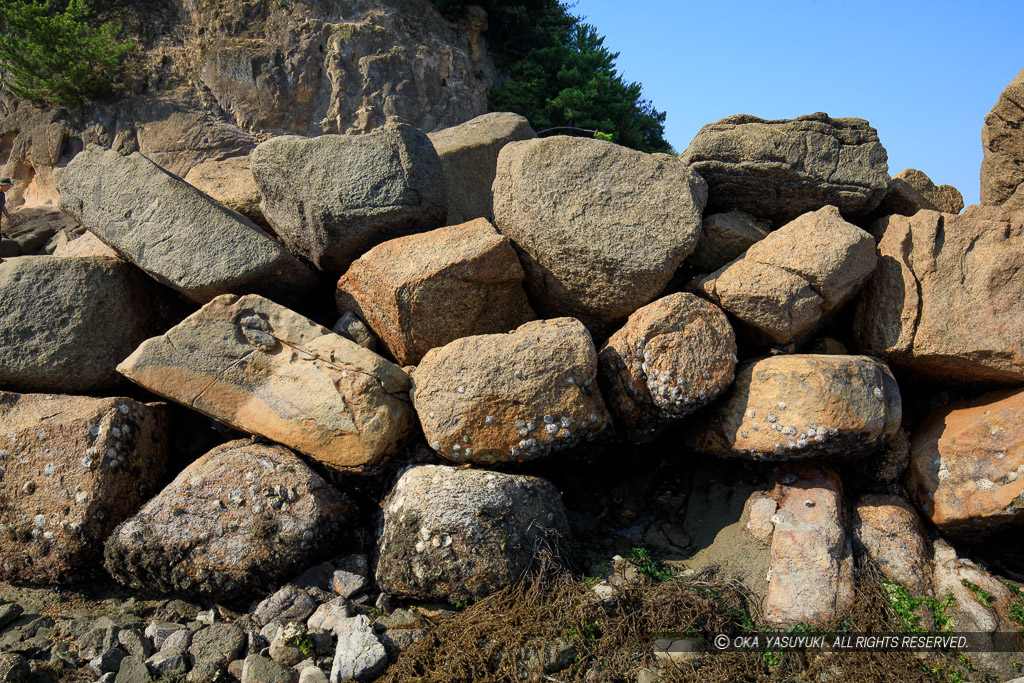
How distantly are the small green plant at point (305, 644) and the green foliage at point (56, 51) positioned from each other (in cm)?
758

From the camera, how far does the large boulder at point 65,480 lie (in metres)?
3.35

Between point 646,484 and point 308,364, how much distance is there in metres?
2.01

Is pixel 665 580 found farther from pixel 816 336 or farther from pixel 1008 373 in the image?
pixel 1008 373

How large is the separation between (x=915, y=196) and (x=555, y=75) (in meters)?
7.24

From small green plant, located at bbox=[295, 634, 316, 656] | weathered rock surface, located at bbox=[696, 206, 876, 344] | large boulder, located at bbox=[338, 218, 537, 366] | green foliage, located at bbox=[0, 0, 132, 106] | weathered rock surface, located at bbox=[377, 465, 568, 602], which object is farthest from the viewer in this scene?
green foliage, located at bbox=[0, 0, 132, 106]

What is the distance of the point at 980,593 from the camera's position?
315 centimetres

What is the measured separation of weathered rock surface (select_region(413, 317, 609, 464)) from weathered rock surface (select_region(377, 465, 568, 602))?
16 cm

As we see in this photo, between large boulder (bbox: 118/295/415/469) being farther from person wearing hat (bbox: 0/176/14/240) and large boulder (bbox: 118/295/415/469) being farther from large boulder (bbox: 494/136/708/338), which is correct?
person wearing hat (bbox: 0/176/14/240)

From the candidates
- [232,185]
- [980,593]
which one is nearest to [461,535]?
[980,593]

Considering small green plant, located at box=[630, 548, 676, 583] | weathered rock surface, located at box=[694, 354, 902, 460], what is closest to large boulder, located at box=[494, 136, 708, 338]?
weathered rock surface, located at box=[694, 354, 902, 460]

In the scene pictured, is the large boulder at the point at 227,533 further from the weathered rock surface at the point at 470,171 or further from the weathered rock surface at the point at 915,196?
the weathered rock surface at the point at 915,196

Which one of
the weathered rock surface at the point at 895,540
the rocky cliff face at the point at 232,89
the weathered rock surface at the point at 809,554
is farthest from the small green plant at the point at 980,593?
the rocky cliff face at the point at 232,89

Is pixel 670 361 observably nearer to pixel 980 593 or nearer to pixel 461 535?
pixel 461 535

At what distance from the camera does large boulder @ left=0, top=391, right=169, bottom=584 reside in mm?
3354
